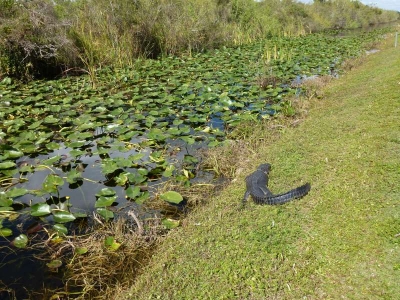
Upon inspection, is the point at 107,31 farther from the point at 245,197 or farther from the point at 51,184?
the point at 245,197

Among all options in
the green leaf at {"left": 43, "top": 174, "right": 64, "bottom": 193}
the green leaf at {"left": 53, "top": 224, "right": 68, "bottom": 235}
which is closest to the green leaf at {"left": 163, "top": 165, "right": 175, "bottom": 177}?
the green leaf at {"left": 43, "top": 174, "right": 64, "bottom": 193}

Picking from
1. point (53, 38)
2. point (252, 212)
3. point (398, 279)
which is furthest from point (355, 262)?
point (53, 38)

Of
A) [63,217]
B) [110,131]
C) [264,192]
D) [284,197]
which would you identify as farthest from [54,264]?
[110,131]

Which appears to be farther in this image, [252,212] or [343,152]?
[343,152]

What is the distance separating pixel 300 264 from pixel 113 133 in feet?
11.4

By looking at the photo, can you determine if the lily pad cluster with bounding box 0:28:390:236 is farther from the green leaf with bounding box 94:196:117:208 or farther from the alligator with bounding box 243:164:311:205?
the alligator with bounding box 243:164:311:205

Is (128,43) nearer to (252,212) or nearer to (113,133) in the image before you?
(113,133)

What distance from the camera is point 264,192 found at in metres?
2.93

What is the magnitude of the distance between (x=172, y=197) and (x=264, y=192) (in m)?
0.88

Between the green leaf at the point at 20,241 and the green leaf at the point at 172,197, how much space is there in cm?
121

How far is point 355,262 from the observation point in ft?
6.79

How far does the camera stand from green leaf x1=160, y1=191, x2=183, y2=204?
9.97 feet

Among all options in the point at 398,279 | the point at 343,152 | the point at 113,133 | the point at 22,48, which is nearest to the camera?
the point at 398,279

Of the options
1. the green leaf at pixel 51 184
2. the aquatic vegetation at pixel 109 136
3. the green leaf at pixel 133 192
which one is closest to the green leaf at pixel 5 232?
the aquatic vegetation at pixel 109 136
